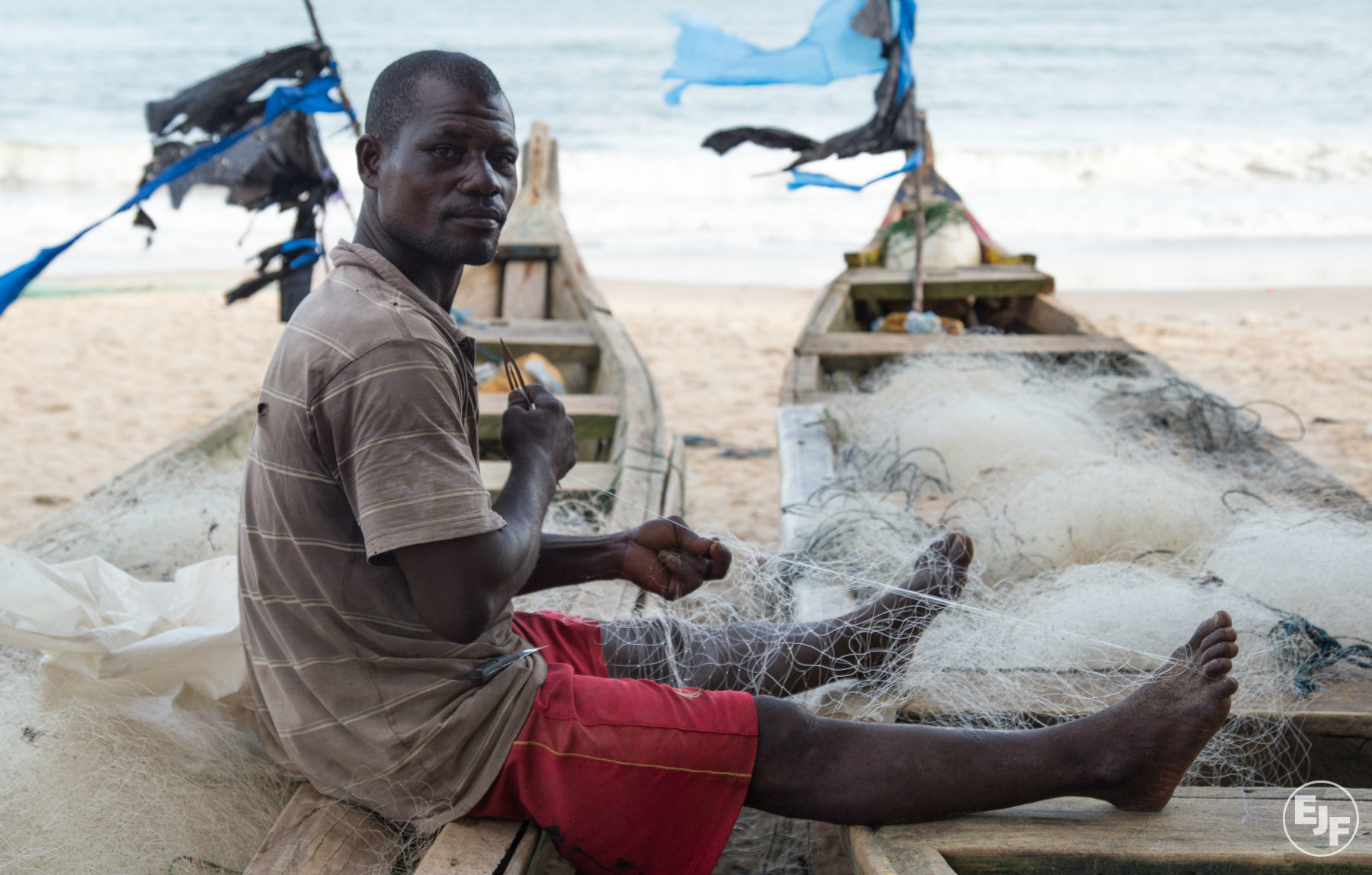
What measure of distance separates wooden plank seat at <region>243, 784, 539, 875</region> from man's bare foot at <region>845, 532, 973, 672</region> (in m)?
0.87

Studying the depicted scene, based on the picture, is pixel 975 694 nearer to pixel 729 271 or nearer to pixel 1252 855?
pixel 1252 855

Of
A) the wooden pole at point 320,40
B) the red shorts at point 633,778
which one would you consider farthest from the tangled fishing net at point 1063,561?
the wooden pole at point 320,40

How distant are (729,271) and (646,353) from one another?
475 cm

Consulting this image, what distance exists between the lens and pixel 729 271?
13.2m

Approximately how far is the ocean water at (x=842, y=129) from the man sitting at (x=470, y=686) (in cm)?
601

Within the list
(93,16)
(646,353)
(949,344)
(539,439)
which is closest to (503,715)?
(539,439)

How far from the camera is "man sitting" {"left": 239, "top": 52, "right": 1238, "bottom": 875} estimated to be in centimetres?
151

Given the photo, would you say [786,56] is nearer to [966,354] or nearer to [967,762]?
[966,354]

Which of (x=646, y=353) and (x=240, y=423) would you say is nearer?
(x=240, y=423)

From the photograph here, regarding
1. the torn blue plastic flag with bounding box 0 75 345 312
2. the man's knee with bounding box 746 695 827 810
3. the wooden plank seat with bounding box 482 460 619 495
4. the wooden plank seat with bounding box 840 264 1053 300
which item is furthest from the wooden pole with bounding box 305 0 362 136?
the wooden plank seat with bounding box 840 264 1053 300

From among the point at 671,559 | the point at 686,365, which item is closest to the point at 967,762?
the point at 671,559

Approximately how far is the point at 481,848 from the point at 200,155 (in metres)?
3.14

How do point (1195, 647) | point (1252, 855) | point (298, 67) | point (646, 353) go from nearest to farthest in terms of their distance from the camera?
point (1252, 855) < point (1195, 647) < point (298, 67) < point (646, 353)

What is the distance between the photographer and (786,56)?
536 centimetres
